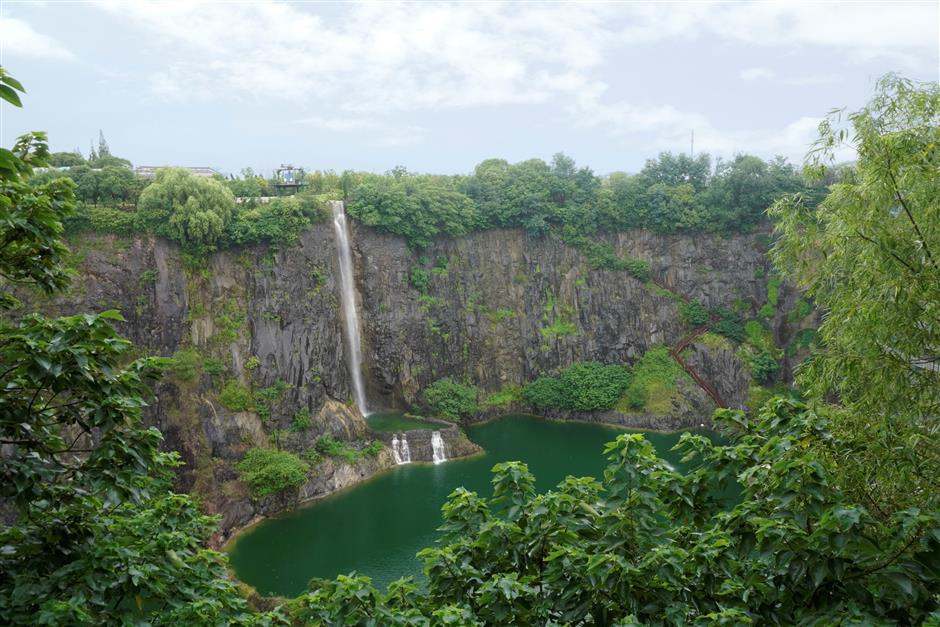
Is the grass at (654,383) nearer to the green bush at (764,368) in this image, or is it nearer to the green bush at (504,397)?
the green bush at (764,368)

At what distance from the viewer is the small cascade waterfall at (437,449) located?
22.1 meters

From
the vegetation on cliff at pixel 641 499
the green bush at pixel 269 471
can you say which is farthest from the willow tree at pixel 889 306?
the green bush at pixel 269 471

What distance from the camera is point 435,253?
26906 millimetres

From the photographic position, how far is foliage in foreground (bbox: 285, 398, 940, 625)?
12.8 feet

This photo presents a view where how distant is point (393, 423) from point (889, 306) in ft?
66.1

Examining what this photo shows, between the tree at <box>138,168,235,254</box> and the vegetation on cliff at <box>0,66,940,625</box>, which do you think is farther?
the tree at <box>138,168,235,254</box>

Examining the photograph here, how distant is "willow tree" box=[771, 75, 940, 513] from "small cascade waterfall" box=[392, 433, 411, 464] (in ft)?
58.8

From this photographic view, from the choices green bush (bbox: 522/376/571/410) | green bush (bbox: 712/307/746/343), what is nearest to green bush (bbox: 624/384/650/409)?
green bush (bbox: 522/376/571/410)

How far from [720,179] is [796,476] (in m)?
27.5

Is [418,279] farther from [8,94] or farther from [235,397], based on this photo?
[8,94]

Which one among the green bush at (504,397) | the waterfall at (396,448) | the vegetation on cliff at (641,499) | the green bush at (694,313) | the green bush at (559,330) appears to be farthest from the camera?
the green bush at (559,330)

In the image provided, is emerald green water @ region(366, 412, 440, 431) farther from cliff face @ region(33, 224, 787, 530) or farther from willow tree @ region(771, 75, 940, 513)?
willow tree @ region(771, 75, 940, 513)

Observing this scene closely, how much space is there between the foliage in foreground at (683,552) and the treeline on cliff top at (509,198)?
17675mm

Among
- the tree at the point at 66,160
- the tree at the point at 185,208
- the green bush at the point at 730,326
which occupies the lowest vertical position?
the green bush at the point at 730,326
